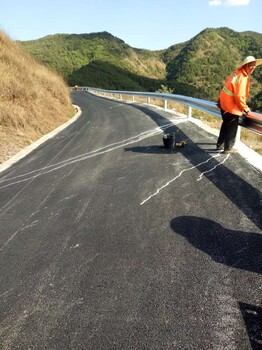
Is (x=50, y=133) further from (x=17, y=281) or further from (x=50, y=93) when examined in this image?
(x=17, y=281)

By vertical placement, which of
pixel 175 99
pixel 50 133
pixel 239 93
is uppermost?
pixel 239 93

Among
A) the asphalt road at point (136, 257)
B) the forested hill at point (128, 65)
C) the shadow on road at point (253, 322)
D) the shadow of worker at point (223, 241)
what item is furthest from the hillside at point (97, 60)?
the shadow on road at point (253, 322)

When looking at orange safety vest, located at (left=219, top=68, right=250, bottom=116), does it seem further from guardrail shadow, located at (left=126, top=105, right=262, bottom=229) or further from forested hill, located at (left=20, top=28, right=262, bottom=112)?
forested hill, located at (left=20, top=28, right=262, bottom=112)

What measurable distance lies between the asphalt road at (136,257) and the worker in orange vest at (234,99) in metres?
0.48

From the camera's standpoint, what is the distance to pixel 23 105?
40.6 ft

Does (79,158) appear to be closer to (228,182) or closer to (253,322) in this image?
(228,182)

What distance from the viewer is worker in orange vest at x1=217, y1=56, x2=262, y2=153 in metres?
5.89

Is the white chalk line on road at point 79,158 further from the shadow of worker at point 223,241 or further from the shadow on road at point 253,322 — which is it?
the shadow on road at point 253,322

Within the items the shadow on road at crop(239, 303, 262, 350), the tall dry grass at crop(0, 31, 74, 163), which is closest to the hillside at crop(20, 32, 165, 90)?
the tall dry grass at crop(0, 31, 74, 163)

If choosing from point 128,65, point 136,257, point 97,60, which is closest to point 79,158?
point 136,257

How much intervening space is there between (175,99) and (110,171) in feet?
30.9

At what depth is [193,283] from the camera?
282 centimetres

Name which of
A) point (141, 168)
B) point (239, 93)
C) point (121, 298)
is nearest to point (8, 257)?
point (121, 298)

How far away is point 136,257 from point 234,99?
14.2 feet
